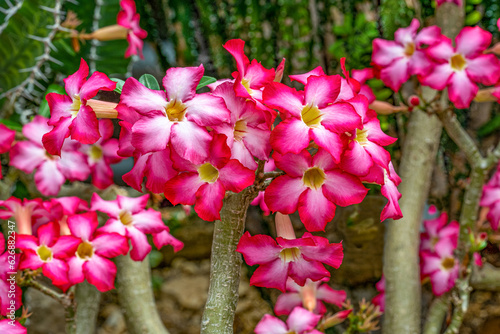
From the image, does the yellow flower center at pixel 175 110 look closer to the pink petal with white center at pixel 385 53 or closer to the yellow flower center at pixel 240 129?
the yellow flower center at pixel 240 129

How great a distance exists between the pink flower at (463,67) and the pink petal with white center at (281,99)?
42cm

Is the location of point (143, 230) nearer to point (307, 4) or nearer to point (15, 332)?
point (15, 332)

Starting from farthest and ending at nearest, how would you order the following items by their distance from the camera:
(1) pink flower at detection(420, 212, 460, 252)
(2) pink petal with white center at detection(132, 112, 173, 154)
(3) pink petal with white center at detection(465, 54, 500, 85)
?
(1) pink flower at detection(420, 212, 460, 252) → (3) pink petal with white center at detection(465, 54, 500, 85) → (2) pink petal with white center at detection(132, 112, 173, 154)

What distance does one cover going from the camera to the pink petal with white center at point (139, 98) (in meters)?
0.39

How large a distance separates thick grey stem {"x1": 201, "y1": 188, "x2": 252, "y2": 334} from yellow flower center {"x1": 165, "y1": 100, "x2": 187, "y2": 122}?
0.10m

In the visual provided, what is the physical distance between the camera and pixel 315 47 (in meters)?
1.23

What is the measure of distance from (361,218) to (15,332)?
703 millimetres

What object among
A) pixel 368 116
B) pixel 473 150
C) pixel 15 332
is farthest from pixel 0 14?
pixel 473 150

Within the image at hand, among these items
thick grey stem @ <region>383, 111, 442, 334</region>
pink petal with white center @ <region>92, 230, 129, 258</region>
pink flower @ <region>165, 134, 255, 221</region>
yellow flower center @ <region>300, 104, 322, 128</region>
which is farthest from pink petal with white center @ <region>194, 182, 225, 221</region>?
thick grey stem @ <region>383, 111, 442, 334</region>

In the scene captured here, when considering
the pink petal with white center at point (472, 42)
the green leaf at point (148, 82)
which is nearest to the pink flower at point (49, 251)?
the green leaf at point (148, 82)

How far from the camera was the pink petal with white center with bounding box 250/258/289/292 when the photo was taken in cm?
46

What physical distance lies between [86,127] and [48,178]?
404 millimetres

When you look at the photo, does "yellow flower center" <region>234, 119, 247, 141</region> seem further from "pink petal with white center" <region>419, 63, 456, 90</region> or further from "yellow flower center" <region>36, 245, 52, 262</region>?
"pink petal with white center" <region>419, 63, 456, 90</region>

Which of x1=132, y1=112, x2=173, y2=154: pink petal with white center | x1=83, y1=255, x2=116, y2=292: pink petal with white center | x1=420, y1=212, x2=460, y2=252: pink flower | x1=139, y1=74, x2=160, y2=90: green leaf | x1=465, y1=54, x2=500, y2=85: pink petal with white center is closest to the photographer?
x1=132, y1=112, x2=173, y2=154: pink petal with white center
